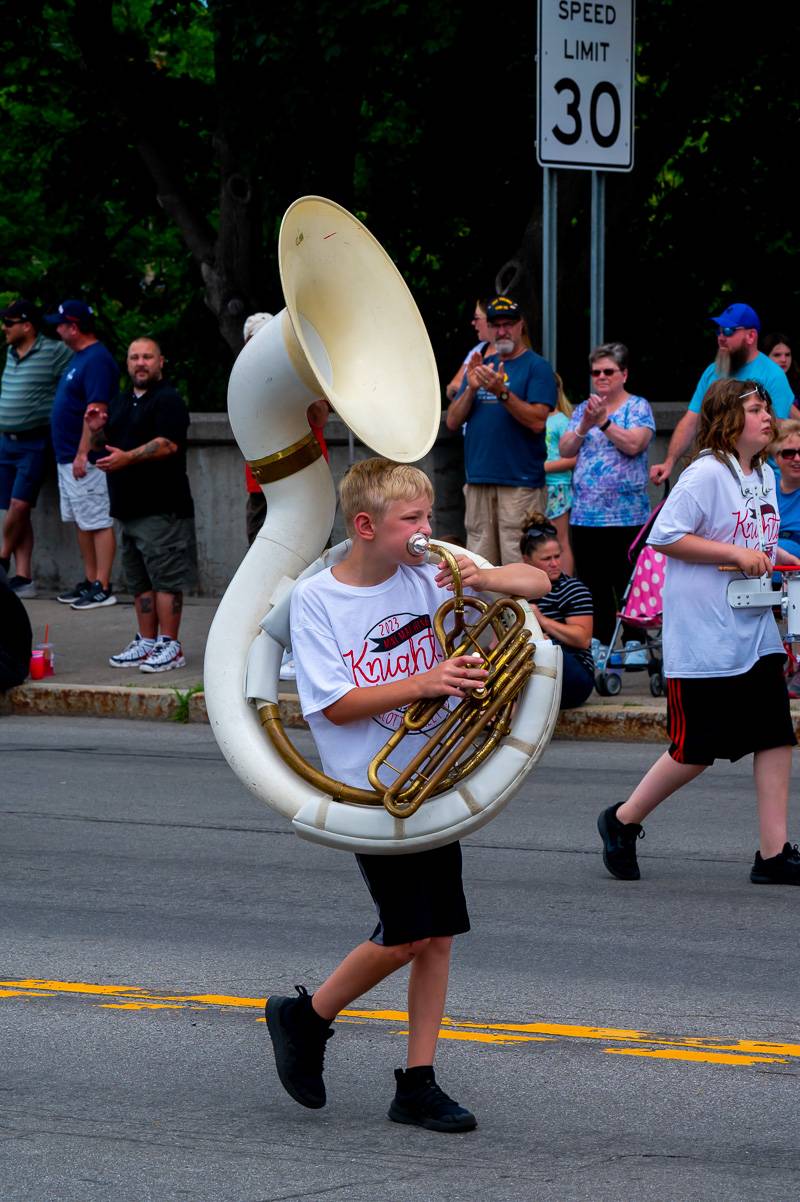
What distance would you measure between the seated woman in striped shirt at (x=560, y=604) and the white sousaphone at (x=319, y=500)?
496 centimetres

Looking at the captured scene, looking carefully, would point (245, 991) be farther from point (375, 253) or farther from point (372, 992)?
point (375, 253)

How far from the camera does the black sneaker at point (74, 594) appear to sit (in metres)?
14.9

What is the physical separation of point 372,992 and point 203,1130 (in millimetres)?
1376

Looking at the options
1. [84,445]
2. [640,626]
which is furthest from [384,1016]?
[84,445]

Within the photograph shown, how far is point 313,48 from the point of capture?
16.6 metres

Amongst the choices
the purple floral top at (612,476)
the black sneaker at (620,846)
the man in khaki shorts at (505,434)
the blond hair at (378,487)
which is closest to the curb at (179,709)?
the purple floral top at (612,476)

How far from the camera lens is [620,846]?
7266mm

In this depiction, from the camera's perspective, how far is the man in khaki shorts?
1153 cm

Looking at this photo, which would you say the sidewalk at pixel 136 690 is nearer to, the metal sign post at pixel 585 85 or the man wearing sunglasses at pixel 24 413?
the man wearing sunglasses at pixel 24 413

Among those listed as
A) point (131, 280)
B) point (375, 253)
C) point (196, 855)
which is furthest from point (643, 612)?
point (131, 280)

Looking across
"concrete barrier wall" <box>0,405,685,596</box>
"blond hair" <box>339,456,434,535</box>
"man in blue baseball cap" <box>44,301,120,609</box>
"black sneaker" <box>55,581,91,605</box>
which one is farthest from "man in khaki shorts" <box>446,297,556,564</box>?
"blond hair" <box>339,456,434,535</box>

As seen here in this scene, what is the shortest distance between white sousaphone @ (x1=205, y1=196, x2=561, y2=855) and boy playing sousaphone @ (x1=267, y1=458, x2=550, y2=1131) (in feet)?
0.30

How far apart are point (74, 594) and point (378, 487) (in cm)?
1075

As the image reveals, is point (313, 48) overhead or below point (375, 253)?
overhead
